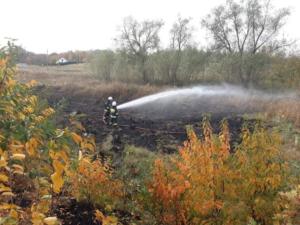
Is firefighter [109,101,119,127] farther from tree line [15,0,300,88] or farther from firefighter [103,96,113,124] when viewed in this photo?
tree line [15,0,300,88]

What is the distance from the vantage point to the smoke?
19781 millimetres

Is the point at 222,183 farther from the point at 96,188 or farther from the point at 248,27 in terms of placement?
the point at 248,27

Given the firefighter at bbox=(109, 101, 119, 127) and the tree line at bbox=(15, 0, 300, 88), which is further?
the tree line at bbox=(15, 0, 300, 88)

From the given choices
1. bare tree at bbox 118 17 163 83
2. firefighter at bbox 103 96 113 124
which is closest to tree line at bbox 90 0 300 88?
bare tree at bbox 118 17 163 83

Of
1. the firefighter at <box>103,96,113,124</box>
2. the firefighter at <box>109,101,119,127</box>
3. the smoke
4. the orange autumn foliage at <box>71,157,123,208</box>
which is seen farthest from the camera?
the smoke

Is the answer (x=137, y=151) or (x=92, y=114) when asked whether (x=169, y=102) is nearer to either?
(x=92, y=114)

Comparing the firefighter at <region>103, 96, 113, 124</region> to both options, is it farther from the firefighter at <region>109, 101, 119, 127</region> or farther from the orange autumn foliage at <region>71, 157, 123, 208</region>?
the orange autumn foliage at <region>71, 157, 123, 208</region>

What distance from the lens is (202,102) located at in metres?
22.9

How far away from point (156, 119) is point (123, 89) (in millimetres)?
7351

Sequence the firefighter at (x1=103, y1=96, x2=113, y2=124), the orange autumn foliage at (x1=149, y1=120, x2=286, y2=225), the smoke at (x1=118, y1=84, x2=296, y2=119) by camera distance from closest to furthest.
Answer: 1. the orange autumn foliage at (x1=149, y1=120, x2=286, y2=225)
2. the firefighter at (x1=103, y1=96, x2=113, y2=124)
3. the smoke at (x1=118, y1=84, x2=296, y2=119)

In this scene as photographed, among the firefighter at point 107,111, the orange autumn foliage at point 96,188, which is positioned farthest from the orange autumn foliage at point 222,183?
the firefighter at point 107,111

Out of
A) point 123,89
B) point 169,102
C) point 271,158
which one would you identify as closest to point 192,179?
point 271,158

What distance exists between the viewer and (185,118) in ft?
60.2

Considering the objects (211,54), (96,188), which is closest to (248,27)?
(211,54)
